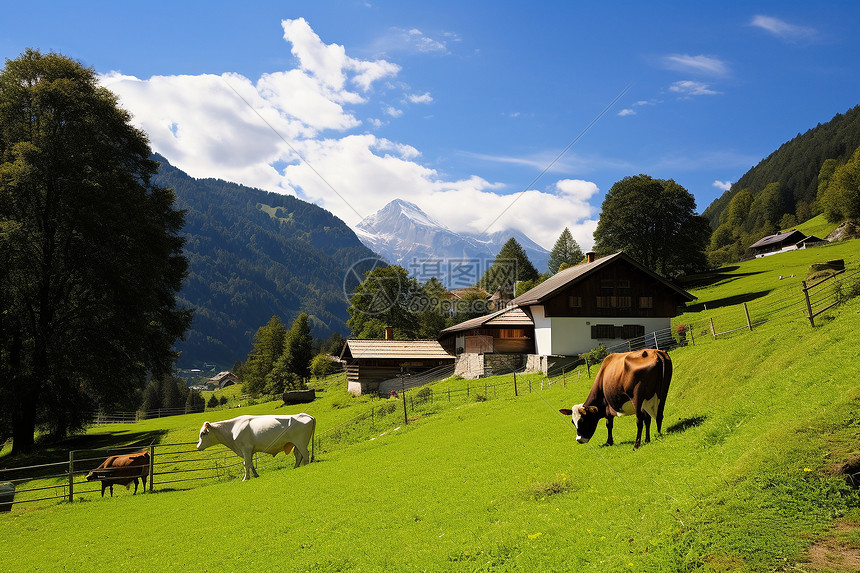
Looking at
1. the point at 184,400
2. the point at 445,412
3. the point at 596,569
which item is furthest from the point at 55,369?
the point at 184,400

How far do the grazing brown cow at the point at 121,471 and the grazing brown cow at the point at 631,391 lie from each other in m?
15.7

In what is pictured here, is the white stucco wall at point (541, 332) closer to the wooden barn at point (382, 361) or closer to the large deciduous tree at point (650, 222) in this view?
the wooden barn at point (382, 361)

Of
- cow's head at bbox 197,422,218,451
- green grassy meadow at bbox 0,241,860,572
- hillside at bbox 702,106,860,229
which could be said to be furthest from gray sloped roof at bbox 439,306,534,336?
hillside at bbox 702,106,860,229

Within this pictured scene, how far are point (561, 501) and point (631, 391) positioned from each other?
138 inches

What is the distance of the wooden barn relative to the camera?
153ft

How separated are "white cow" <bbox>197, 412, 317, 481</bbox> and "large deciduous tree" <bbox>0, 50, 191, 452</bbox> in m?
13.9

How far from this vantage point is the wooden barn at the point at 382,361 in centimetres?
4656

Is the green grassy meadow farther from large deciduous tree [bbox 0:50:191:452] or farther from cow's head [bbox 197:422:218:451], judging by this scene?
large deciduous tree [bbox 0:50:191:452]

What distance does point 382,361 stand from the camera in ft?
154

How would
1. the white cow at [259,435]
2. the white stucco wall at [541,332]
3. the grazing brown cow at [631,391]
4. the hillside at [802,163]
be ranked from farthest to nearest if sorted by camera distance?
the hillside at [802,163] < the white stucco wall at [541,332] < the white cow at [259,435] < the grazing brown cow at [631,391]

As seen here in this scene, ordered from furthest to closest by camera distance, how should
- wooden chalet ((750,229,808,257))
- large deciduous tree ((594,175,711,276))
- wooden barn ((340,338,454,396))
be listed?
wooden chalet ((750,229,808,257)) < large deciduous tree ((594,175,711,276)) < wooden barn ((340,338,454,396))

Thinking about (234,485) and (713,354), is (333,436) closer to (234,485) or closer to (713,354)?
(234,485)

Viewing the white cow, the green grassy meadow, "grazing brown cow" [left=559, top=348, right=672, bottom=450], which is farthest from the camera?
the white cow

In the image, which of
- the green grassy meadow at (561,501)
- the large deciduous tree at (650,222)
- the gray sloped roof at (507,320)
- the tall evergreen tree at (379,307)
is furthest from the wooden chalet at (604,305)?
the tall evergreen tree at (379,307)
